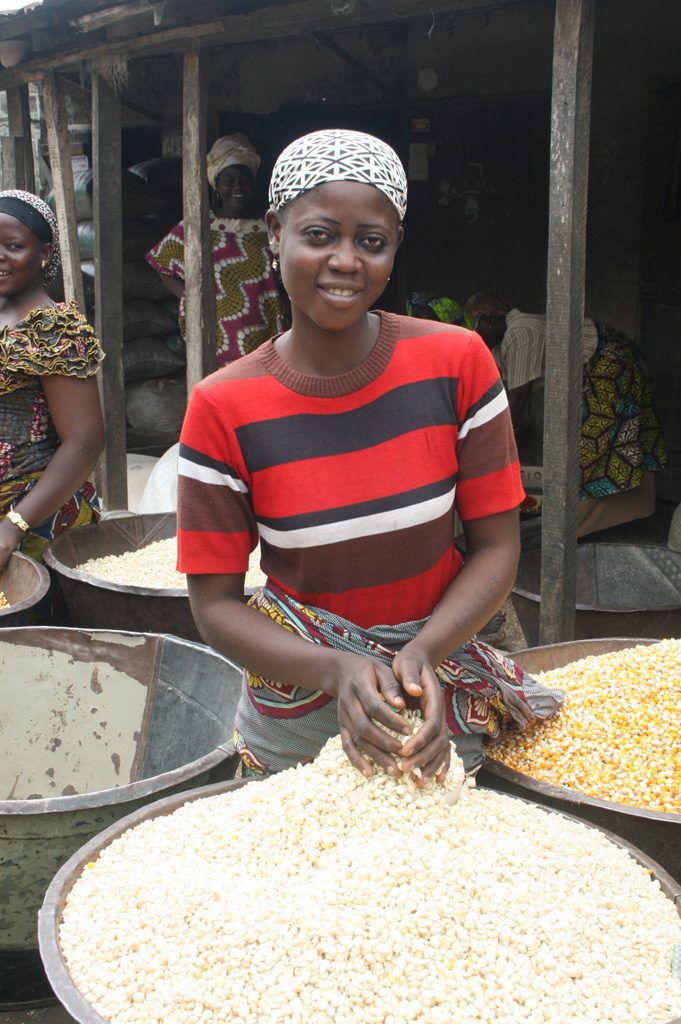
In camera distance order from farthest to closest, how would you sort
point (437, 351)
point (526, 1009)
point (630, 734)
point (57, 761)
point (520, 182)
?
point (520, 182) < point (57, 761) < point (630, 734) < point (437, 351) < point (526, 1009)

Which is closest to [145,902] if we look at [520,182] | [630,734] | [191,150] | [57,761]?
[630,734]

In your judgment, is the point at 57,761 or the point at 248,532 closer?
the point at 248,532

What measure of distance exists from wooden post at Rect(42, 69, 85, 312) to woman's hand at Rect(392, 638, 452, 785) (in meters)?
4.36

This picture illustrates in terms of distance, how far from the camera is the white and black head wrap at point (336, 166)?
5.52 feet

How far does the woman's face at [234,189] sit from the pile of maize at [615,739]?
4125 mm

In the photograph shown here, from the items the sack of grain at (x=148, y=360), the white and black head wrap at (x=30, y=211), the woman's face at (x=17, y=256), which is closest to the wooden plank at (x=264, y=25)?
the white and black head wrap at (x=30, y=211)

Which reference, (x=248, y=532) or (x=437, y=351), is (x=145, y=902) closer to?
(x=248, y=532)

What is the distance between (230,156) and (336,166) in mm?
4568

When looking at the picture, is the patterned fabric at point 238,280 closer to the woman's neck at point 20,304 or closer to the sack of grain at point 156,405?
the sack of grain at point 156,405

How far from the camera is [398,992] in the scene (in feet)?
4.74

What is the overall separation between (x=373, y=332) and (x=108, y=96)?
3860 mm

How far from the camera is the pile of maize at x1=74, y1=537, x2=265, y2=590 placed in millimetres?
3920

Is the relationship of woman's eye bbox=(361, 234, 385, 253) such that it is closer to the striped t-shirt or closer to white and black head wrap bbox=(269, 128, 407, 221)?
white and black head wrap bbox=(269, 128, 407, 221)

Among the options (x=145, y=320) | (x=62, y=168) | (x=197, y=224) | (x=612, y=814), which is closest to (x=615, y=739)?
(x=612, y=814)
